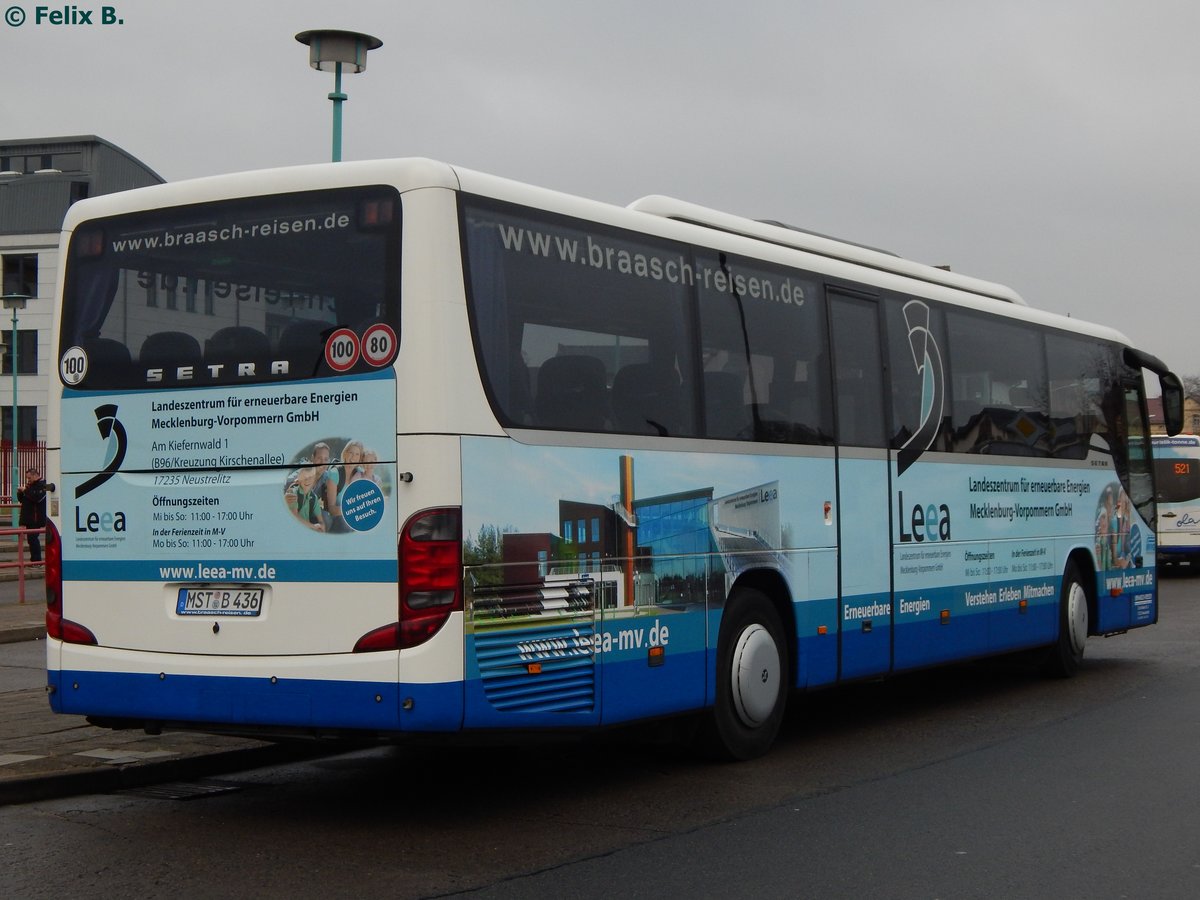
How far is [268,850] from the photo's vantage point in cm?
707

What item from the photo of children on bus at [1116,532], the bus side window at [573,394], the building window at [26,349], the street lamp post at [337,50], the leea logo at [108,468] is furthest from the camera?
the building window at [26,349]

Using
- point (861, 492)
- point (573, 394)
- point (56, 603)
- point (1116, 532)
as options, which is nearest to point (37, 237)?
point (1116, 532)

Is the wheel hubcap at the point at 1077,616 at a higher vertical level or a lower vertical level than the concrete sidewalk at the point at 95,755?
higher

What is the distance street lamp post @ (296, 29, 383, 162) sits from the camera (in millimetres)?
14266

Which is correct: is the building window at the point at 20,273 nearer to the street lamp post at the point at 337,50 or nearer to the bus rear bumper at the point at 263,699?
the street lamp post at the point at 337,50

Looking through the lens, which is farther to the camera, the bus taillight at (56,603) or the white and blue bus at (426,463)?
the bus taillight at (56,603)

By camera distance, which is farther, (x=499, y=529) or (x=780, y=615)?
(x=780, y=615)

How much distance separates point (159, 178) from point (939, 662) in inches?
2558

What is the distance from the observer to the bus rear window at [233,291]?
7.45 m

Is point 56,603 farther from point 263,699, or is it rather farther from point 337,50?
point 337,50

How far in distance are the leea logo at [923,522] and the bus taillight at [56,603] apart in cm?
583

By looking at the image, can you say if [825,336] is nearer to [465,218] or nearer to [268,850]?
[465,218]

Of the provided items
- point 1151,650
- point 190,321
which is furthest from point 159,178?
point 190,321

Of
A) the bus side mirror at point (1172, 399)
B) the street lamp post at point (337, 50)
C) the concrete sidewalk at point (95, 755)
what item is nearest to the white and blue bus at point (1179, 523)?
the bus side mirror at point (1172, 399)
